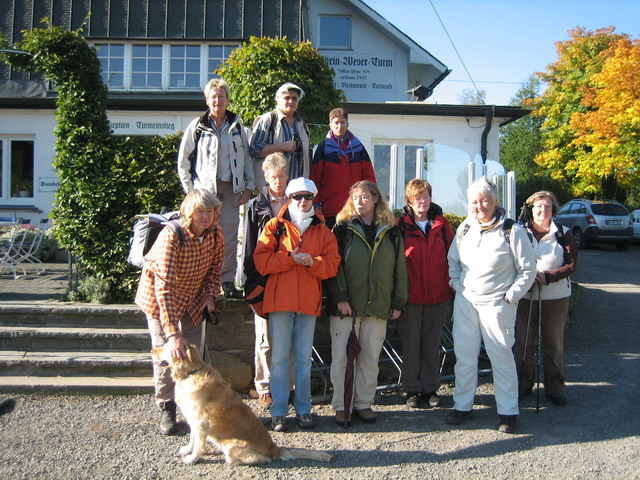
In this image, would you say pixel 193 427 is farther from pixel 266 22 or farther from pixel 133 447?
pixel 266 22

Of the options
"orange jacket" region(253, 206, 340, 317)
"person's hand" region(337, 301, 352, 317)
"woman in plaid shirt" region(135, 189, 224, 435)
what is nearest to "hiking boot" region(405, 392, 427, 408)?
"person's hand" region(337, 301, 352, 317)

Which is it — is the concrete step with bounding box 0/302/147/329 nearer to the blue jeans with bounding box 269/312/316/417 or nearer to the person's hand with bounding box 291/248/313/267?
the blue jeans with bounding box 269/312/316/417

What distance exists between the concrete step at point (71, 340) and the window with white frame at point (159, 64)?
14.0m

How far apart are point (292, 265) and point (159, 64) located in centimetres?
1640

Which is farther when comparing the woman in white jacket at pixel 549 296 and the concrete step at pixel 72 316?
the concrete step at pixel 72 316

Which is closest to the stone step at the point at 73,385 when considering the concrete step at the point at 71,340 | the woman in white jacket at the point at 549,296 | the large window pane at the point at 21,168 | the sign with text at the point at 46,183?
the concrete step at the point at 71,340

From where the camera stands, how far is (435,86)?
2156cm

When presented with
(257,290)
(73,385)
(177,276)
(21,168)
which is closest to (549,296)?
(257,290)

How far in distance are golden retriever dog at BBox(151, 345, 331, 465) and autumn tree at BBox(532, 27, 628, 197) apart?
25.4 metres

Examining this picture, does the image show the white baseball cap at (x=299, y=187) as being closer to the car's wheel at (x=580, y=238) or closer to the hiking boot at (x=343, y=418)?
the hiking boot at (x=343, y=418)

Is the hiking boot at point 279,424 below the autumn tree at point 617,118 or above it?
below

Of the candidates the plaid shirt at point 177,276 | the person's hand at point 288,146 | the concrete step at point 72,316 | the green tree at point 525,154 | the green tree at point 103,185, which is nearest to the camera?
the plaid shirt at point 177,276

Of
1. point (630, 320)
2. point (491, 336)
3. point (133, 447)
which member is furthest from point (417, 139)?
point (133, 447)

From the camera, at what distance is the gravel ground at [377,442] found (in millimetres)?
3912
